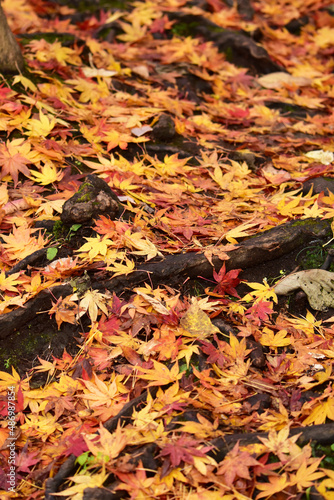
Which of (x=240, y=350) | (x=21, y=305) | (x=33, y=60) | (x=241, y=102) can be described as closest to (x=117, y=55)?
(x=33, y=60)

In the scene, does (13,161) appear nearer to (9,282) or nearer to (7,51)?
(9,282)

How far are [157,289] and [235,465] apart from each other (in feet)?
3.13

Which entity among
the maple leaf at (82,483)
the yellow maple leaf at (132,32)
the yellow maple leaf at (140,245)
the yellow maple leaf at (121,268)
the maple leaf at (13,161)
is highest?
the yellow maple leaf at (132,32)

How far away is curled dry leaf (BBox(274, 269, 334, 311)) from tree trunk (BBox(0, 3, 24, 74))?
269 centimetres

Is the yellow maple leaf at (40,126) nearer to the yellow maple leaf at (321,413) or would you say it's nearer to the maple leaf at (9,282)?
the maple leaf at (9,282)

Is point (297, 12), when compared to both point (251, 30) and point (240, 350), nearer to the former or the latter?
point (251, 30)

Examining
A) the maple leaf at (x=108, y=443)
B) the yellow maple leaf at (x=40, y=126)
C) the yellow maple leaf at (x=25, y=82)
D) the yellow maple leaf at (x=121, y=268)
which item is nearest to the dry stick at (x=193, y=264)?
the yellow maple leaf at (x=121, y=268)

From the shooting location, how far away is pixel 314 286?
2.44 meters

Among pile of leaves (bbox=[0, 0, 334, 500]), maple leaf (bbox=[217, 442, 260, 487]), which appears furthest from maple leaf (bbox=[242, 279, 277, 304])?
maple leaf (bbox=[217, 442, 260, 487])

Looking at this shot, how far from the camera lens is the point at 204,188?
3209 millimetres

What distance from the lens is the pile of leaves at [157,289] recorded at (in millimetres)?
1755

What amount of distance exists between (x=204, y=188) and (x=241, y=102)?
1879 millimetres

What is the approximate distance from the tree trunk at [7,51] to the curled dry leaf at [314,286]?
269 cm

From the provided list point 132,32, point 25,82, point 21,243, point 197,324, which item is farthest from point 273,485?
point 132,32
